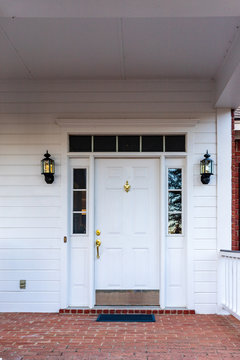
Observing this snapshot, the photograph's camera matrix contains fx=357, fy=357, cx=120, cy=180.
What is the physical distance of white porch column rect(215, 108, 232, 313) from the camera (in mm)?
4353

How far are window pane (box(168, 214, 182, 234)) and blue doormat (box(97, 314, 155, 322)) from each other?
3.45 ft

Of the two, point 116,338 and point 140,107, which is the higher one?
point 140,107

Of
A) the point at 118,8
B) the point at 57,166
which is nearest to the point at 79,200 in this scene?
the point at 57,166

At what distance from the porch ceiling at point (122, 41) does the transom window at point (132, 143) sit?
2.38 feet

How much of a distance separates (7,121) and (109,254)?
7.00 feet

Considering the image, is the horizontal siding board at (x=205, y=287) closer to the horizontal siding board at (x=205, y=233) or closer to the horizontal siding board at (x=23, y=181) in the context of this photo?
the horizontal siding board at (x=205, y=233)

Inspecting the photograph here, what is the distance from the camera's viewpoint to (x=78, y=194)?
456 centimetres

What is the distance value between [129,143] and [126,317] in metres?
2.11

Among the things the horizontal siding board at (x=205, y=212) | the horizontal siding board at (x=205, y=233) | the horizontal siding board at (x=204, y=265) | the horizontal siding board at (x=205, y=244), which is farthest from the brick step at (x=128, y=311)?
the horizontal siding board at (x=205, y=212)

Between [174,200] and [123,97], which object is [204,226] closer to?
[174,200]

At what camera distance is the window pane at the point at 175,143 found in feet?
14.9

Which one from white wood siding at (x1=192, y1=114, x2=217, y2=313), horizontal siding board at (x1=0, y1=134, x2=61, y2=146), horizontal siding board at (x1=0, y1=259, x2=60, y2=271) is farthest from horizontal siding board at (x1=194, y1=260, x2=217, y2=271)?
horizontal siding board at (x1=0, y1=134, x2=61, y2=146)

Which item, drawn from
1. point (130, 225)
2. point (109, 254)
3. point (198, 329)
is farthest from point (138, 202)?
point (198, 329)

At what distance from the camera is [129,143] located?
14.9 ft
